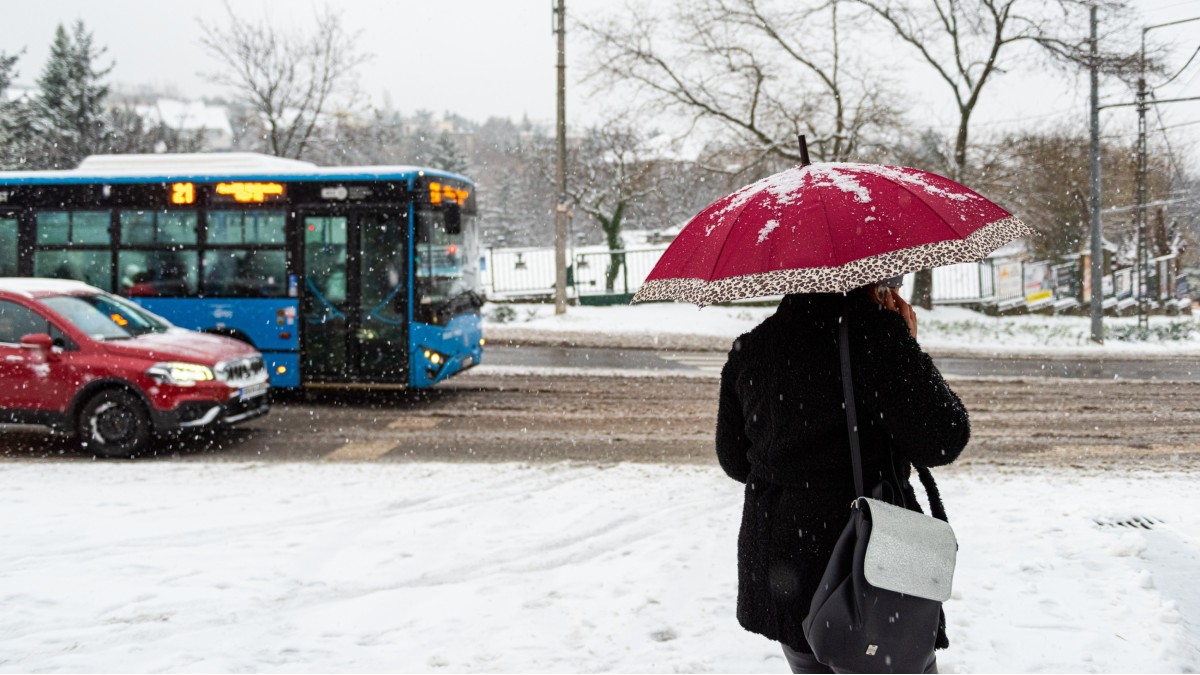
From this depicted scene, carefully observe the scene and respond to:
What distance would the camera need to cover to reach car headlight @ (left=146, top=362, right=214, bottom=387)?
8734 millimetres

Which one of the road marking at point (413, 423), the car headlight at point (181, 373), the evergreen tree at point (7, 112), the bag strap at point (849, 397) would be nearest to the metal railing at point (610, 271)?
the road marking at point (413, 423)

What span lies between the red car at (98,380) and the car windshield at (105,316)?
2 cm

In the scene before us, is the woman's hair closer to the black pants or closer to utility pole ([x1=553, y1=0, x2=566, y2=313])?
the black pants

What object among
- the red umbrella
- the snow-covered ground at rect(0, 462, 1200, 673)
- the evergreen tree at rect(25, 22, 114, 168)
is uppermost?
the evergreen tree at rect(25, 22, 114, 168)

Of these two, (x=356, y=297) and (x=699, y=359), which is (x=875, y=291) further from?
(x=699, y=359)

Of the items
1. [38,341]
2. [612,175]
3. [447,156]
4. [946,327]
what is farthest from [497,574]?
[447,156]

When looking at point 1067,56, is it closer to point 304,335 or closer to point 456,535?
point 304,335

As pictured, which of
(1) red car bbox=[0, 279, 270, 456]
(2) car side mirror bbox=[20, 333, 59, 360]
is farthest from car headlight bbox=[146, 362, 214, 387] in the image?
(2) car side mirror bbox=[20, 333, 59, 360]

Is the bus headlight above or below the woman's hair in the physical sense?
below

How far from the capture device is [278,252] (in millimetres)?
11664

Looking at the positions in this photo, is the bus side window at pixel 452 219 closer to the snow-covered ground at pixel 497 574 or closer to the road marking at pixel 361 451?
the road marking at pixel 361 451

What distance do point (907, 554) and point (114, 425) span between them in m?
8.59

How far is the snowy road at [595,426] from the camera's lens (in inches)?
348

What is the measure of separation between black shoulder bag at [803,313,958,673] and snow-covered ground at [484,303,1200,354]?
59.9ft
